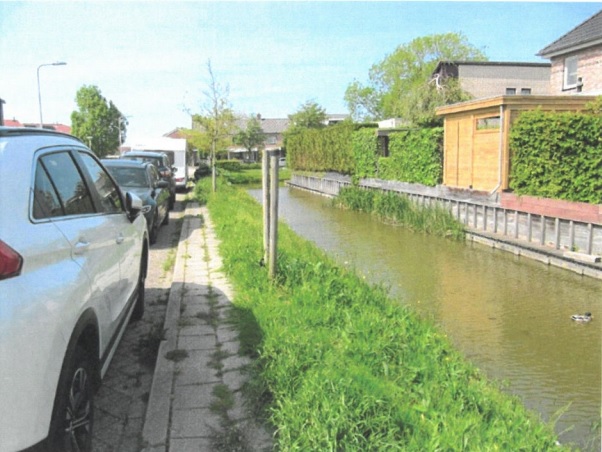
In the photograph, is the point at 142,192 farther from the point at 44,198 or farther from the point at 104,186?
the point at 44,198

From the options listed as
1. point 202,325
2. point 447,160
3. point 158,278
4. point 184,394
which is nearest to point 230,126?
point 447,160

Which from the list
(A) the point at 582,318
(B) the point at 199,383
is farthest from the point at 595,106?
(B) the point at 199,383

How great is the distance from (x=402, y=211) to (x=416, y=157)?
3.24 metres

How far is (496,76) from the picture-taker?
46.5 metres

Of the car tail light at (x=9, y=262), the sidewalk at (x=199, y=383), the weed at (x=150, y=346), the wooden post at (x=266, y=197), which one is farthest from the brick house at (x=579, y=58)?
the car tail light at (x=9, y=262)

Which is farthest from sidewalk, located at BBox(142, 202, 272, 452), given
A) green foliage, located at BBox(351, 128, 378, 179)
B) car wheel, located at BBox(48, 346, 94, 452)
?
green foliage, located at BBox(351, 128, 378, 179)

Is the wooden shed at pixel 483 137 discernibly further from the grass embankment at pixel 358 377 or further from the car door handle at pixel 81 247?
the car door handle at pixel 81 247

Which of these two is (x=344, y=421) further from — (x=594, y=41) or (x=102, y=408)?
(x=594, y=41)

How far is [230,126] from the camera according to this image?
87.7 feet

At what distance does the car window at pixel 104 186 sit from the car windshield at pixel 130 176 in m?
8.22

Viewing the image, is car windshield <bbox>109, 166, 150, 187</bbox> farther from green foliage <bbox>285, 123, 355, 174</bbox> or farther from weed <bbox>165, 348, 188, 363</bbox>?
green foliage <bbox>285, 123, 355, 174</bbox>

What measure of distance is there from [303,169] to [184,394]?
3609 centimetres

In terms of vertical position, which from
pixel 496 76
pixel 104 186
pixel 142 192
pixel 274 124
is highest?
pixel 496 76

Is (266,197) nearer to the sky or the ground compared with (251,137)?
nearer to the ground
